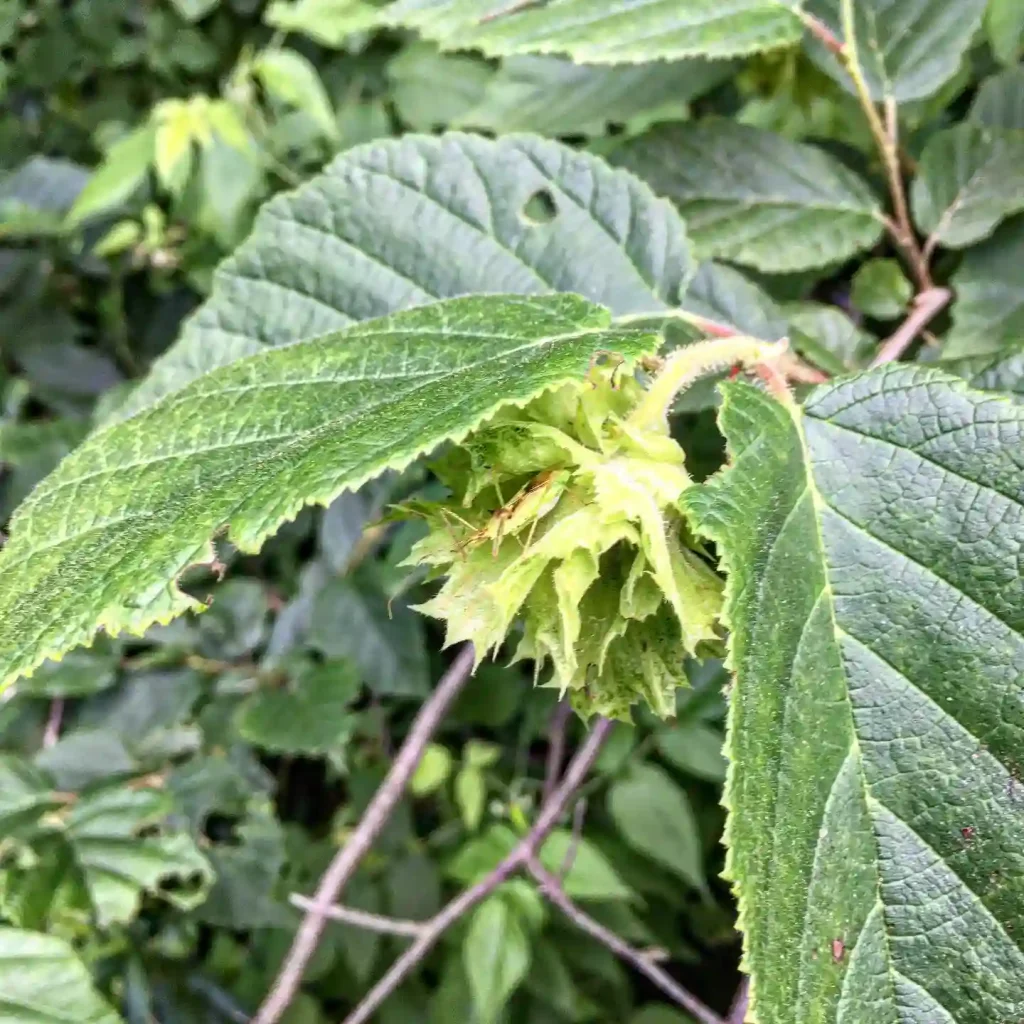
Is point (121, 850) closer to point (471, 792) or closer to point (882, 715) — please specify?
point (471, 792)

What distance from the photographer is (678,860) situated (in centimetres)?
142

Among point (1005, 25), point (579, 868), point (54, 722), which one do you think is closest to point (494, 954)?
point (579, 868)

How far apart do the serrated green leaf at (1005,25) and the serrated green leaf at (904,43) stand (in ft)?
0.07

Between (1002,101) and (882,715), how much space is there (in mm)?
782

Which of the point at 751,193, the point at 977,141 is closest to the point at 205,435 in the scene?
the point at 751,193

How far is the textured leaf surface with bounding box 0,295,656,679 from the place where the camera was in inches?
18.9

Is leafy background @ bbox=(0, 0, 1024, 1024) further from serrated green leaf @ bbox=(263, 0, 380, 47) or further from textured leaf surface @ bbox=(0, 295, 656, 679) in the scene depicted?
textured leaf surface @ bbox=(0, 295, 656, 679)

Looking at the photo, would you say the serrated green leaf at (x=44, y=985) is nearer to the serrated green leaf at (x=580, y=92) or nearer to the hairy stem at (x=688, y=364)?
the hairy stem at (x=688, y=364)

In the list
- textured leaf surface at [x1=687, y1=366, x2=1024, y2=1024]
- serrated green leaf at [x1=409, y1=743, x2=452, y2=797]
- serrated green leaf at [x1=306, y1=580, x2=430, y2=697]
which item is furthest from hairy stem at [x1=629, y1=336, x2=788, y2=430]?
serrated green leaf at [x1=409, y1=743, x2=452, y2=797]

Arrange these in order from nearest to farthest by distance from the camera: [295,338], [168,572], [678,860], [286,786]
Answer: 1. [168,572]
2. [295,338]
3. [678,860]
4. [286,786]

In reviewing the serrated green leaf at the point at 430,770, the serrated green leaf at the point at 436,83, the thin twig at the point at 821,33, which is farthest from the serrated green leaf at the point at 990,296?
the serrated green leaf at the point at 430,770

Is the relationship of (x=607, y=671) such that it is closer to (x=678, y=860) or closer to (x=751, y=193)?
(x=751, y=193)

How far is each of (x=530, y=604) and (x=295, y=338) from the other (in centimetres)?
40

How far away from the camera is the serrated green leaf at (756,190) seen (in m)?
0.94
